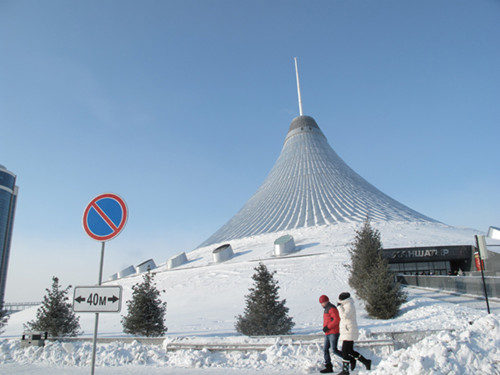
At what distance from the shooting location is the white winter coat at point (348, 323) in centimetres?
468

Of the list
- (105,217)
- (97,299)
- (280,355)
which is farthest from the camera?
(280,355)

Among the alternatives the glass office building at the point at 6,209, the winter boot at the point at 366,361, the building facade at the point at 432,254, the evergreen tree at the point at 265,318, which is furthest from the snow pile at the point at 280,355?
the glass office building at the point at 6,209

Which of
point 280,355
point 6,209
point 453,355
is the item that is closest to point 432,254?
point 280,355

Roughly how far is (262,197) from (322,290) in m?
24.3

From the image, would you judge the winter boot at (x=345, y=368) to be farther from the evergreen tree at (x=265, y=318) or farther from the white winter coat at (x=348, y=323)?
the evergreen tree at (x=265, y=318)

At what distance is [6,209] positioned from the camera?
2045 inches

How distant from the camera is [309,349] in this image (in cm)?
547

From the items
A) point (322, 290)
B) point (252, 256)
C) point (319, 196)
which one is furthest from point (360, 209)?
point (322, 290)

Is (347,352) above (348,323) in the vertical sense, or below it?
below

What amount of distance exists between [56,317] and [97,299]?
23.3 feet

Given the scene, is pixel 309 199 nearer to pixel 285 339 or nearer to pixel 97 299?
pixel 285 339

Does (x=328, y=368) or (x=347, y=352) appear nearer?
(x=347, y=352)

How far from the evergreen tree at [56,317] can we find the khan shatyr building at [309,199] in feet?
74.8

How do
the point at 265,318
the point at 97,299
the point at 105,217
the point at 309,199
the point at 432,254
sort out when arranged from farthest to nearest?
the point at 309,199 → the point at 432,254 → the point at 265,318 → the point at 105,217 → the point at 97,299
